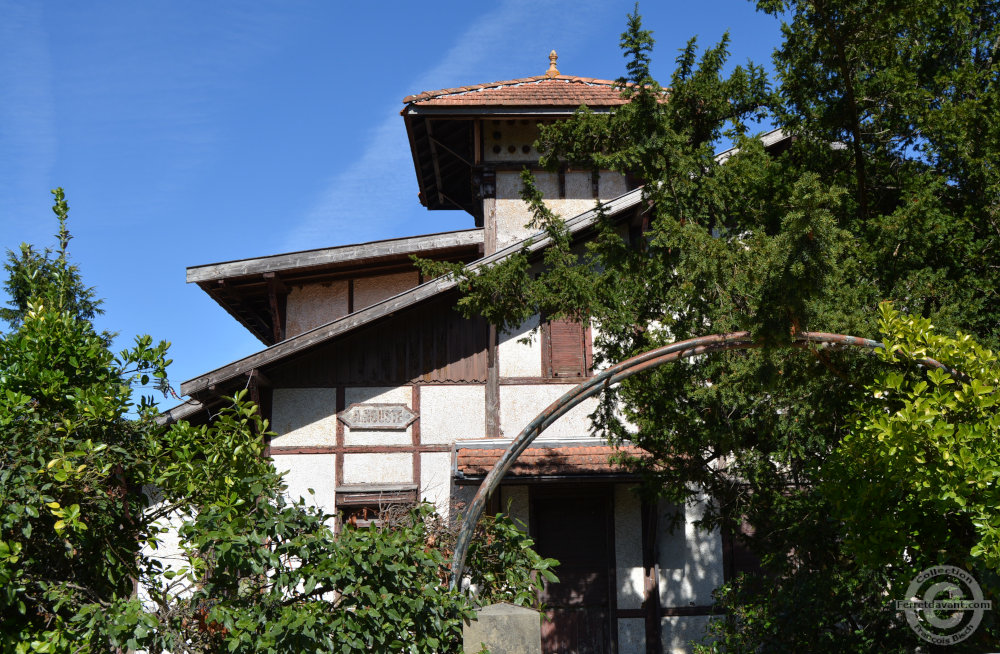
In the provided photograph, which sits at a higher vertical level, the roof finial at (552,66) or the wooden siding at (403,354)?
the roof finial at (552,66)

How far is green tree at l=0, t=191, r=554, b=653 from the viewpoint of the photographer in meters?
5.27

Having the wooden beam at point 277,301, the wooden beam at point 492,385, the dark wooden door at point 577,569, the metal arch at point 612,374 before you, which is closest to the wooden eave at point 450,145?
the wooden beam at point 492,385

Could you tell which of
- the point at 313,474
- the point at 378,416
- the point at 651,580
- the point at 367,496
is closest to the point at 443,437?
the point at 378,416

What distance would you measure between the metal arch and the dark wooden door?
4.24 metres

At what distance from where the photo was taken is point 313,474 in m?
10.6

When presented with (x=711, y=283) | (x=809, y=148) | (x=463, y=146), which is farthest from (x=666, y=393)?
(x=463, y=146)

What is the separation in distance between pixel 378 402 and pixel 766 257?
578 centimetres

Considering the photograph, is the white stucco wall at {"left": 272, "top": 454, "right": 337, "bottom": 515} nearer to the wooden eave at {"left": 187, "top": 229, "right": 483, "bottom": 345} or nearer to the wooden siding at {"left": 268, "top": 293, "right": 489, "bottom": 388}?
the wooden siding at {"left": 268, "top": 293, "right": 489, "bottom": 388}

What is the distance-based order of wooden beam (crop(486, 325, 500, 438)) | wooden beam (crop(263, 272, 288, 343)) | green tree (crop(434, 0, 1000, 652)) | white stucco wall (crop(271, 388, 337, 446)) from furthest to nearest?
wooden beam (crop(263, 272, 288, 343)) → wooden beam (crop(486, 325, 500, 438)) → white stucco wall (crop(271, 388, 337, 446)) → green tree (crop(434, 0, 1000, 652))

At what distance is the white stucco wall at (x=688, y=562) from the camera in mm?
10664

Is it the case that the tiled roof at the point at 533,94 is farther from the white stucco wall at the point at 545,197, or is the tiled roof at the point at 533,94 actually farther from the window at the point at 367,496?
the window at the point at 367,496

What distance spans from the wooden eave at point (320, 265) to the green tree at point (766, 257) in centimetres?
309

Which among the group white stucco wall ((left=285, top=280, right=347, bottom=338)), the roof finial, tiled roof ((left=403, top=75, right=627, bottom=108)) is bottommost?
white stucco wall ((left=285, top=280, right=347, bottom=338))

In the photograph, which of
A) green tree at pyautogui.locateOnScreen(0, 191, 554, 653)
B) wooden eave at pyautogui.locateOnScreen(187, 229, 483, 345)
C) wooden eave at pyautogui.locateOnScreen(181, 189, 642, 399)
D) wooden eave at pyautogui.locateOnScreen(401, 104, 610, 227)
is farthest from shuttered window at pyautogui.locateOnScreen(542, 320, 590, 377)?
green tree at pyautogui.locateOnScreen(0, 191, 554, 653)
